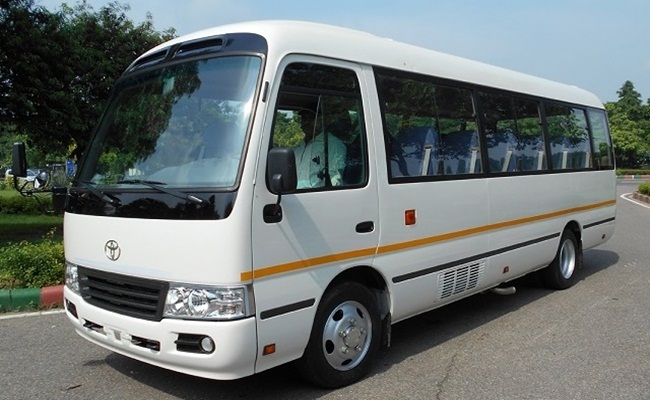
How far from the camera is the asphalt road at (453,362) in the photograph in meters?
4.04

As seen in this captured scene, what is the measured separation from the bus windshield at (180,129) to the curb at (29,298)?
2.71 m

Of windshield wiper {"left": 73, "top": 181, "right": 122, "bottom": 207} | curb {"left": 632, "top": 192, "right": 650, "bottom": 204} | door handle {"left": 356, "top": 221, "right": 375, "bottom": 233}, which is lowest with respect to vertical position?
curb {"left": 632, "top": 192, "right": 650, "bottom": 204}

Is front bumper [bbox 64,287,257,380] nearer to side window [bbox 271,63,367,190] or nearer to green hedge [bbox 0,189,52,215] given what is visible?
side window [bbox 271,63,367,190]

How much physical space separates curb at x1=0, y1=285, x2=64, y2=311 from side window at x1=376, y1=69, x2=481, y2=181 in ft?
13.8

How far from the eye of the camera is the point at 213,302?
10.9 ft

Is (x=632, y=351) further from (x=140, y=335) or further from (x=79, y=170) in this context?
(x=79, y=170)

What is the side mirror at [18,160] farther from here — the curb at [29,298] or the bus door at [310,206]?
the curb at [29,298]

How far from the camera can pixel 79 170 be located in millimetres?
4266

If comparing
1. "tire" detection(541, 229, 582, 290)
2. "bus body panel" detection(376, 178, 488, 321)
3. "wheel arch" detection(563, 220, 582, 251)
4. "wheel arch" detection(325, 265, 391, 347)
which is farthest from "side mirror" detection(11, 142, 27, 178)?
"wheel arch" detection(563, 220, 582, 251)

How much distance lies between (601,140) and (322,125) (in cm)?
604

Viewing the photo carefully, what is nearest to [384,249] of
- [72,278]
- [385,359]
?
[385,359]

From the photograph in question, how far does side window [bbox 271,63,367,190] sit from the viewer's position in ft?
12.2

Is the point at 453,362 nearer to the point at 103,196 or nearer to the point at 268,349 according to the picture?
the point at 268,349

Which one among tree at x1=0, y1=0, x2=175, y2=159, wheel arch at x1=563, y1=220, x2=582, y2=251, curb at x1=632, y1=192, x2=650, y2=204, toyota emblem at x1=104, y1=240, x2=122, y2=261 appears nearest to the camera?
toyota emblem at x1=104, y1=240, x2=122, y2=261
